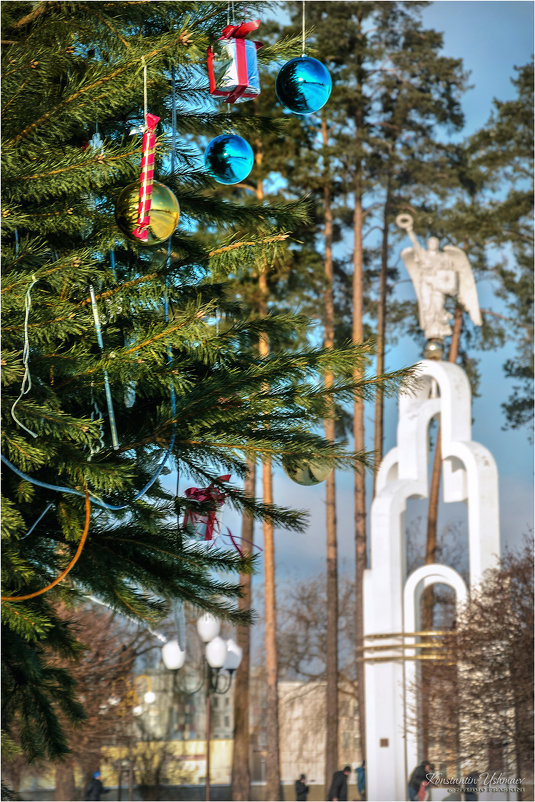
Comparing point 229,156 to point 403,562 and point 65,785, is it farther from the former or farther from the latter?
point 65,785

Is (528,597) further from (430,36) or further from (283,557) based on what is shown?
(283,557)

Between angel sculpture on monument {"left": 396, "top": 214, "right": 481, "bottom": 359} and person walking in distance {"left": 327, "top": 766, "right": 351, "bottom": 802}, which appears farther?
angel sculpture on monument {"left": 396, "top": 214, "right": 481, "bottom": 359}

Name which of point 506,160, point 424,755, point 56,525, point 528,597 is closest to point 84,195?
point 56,525

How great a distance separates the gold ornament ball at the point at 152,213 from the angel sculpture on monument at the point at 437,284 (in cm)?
1314

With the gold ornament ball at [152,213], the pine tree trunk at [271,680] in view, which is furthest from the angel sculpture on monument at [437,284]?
the gold ornament ball at [152,213]

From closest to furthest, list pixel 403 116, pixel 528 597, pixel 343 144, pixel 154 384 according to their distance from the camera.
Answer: pixel 154 384 < pixel 528 597 < pixel 343 144 < pixel 403 116

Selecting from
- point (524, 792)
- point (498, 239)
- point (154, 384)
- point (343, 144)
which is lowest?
point (524, 792)

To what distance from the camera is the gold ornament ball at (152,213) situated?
Answer: 2.74 m

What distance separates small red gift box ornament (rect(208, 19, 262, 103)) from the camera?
3008 millimetres

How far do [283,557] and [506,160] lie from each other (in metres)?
14.0

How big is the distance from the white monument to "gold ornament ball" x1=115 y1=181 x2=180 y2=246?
11.3m

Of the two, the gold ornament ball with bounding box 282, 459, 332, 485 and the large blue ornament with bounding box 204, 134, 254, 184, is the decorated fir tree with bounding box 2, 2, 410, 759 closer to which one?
the gold ornament ball with bounding box 282, 459, 332, 485

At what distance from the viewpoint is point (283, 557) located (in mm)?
31797

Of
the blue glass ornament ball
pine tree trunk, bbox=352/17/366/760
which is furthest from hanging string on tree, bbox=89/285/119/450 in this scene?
pine tree trunk, bbox=352/17/366/760
